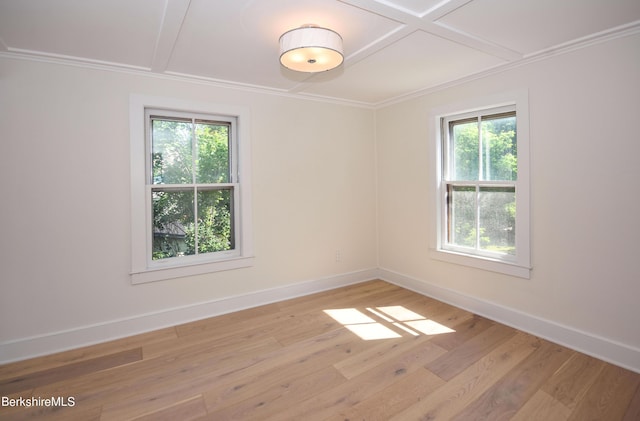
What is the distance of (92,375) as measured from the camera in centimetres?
228

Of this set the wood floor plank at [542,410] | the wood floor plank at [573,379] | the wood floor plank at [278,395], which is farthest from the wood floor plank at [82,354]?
the wood floor plank at [573,379]

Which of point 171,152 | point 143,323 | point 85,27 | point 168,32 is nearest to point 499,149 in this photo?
point 168,32

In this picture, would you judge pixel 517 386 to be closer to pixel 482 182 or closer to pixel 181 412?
pixel 482 182

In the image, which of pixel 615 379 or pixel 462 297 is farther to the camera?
pixel 462 297

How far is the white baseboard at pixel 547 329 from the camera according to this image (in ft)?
7.45

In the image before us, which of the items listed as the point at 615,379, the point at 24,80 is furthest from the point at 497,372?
the point at 24,80

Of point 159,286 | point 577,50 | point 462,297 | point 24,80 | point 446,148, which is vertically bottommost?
point 462,297

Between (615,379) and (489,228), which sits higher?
(489,228)

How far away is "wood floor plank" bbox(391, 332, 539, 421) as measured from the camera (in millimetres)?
1864

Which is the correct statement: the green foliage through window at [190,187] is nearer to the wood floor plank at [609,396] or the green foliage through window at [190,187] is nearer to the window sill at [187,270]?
the window sill at [187,270]

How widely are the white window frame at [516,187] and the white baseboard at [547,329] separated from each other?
349 mm

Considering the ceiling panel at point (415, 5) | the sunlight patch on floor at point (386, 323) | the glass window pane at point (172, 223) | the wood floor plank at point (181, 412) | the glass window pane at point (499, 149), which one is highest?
the ceiling panel at point (415, 5)

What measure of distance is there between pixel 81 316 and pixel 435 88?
3.94m

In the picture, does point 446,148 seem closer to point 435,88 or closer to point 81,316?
point 435,88
